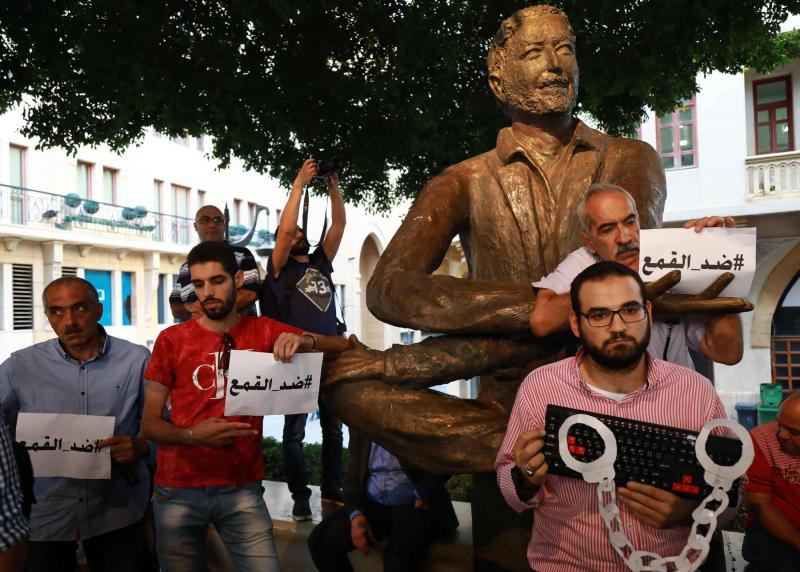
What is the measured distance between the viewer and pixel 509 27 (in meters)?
2.54

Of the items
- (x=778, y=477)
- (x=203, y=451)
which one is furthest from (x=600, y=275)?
(x=778, y=477)

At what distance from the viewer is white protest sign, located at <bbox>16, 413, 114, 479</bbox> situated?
2.95 metres

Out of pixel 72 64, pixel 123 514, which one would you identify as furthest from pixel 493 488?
pixel 72 64

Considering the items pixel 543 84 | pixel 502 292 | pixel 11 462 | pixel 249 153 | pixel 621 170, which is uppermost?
pixel 249 153

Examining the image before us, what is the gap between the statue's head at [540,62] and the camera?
2457mm

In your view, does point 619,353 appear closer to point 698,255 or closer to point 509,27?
point 698,255

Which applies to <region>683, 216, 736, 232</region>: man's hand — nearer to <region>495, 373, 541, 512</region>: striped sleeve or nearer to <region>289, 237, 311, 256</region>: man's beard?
<region>495, 373, 541, 512</region>: striped sleeve

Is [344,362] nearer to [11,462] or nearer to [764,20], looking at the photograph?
[11,462]

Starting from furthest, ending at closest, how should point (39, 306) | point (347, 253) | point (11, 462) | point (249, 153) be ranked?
point (347, 253), point (39, 306), point (249, 153), point (11, 462)

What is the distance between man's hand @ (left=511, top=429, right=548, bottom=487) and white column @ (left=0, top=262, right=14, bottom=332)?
1559 cm

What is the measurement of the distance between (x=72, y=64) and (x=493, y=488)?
4.88 m

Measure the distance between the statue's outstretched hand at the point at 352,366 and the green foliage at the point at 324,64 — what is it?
11.1 ft

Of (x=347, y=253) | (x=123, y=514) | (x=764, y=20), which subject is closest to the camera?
(x=123, y=514)

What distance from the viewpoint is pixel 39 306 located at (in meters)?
16.0
